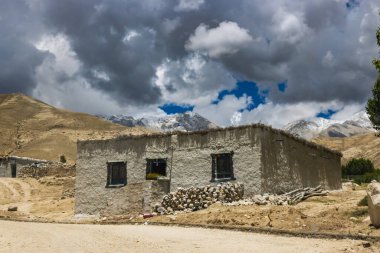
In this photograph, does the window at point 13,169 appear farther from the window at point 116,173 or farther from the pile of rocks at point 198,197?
the pile of rocks at point 198,197

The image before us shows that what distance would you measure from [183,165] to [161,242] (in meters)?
13.0

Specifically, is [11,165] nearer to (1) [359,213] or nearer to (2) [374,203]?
(1) [359,213]

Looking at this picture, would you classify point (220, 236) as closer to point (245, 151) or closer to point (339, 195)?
point (245, 151)

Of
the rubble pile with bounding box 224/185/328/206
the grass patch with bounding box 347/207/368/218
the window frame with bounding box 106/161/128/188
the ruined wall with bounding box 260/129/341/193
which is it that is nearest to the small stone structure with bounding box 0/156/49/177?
the window frame with bounding box 106/161/128/188

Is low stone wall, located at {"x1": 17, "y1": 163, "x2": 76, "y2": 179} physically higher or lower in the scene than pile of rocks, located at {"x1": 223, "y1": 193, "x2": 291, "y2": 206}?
higher

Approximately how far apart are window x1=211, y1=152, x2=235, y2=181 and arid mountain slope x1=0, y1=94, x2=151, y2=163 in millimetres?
62622

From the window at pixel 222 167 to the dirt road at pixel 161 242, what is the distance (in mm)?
9199

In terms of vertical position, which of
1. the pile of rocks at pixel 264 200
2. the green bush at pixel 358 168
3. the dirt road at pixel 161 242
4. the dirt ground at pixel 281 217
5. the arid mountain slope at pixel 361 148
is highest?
the arid mountain slope at pixel 361 148

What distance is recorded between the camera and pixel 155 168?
1104 inches

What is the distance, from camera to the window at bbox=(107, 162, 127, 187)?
28.5 meters

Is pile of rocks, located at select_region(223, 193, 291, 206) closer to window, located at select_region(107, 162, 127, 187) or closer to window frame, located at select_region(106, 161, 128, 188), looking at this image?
window frame, located at select_region(106, 161, 128, 188)

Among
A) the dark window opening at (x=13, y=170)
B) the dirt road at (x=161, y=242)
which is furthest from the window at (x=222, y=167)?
the dark window opening at (x=13, y=170)

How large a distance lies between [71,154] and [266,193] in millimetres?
69800

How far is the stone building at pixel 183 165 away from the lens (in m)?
25.1
